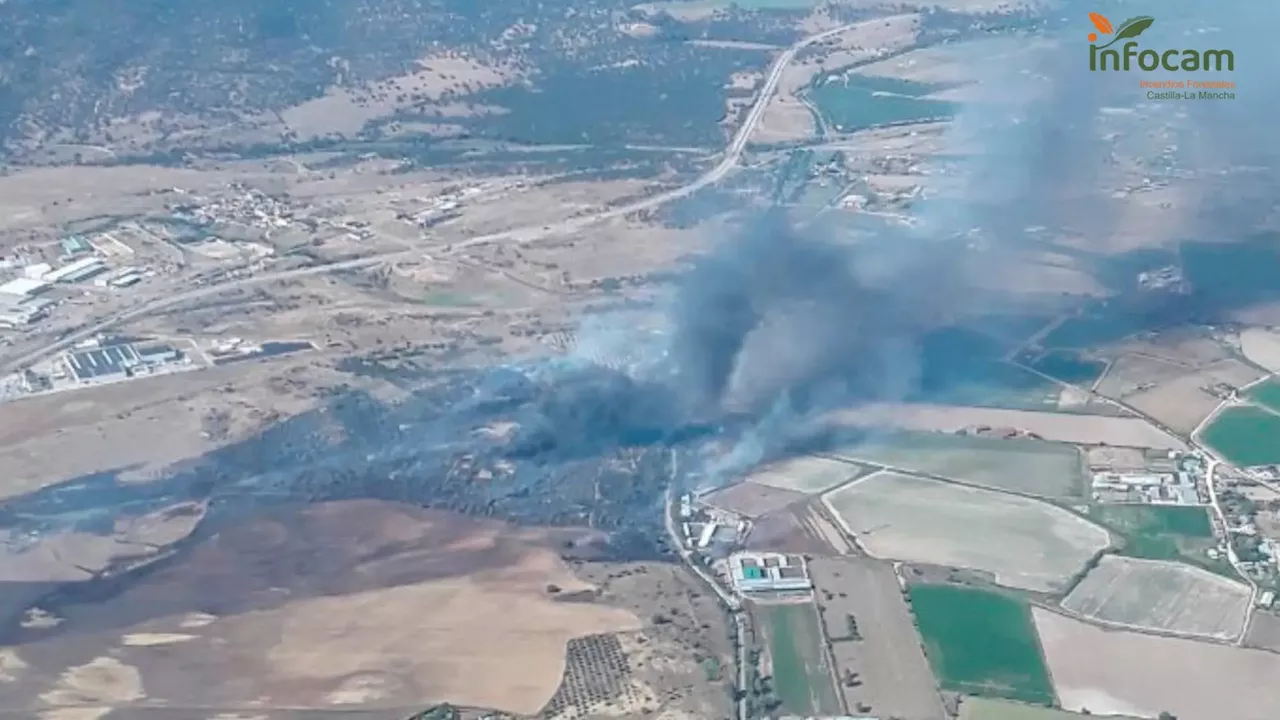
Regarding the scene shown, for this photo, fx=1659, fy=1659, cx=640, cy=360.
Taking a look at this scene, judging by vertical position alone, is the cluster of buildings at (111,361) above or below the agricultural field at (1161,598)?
above

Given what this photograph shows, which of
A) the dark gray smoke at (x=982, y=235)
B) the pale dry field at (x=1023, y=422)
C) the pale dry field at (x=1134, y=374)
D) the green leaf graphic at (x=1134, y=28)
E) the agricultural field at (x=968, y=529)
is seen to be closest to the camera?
the agricultural field at (x=968, y=529)

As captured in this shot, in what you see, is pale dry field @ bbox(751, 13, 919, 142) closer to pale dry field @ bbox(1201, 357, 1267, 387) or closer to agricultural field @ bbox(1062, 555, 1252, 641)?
pale dry field @ bbox(1201, 357, 1267, 387)

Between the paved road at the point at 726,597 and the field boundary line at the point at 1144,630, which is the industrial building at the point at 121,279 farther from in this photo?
the field boundary line at the point at 1144,630

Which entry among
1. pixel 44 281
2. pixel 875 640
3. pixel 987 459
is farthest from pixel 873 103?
pixel 875 640

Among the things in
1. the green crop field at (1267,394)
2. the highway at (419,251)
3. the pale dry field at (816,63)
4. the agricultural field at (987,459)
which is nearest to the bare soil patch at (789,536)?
the agricultural field at (987,459)

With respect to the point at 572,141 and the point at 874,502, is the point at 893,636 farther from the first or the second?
the point at 572,141
